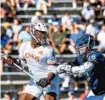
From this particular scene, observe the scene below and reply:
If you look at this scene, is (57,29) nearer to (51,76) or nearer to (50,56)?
(50,56)

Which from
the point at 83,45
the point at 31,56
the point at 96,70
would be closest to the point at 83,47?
the point at 83,45

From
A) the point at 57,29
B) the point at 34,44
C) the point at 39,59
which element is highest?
the point at 34,44

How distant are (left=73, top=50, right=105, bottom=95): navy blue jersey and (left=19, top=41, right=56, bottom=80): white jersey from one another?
70 cm

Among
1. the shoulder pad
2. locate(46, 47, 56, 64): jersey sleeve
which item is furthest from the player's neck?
the shoulder pad

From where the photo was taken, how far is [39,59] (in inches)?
379

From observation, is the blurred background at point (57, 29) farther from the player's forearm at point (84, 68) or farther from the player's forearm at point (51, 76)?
the player's forearm at point (84, 68)

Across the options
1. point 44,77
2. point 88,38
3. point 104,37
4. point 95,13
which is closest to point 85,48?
point 88,38

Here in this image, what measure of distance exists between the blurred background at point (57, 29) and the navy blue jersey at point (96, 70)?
20.4ft

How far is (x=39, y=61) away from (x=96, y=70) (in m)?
1.33

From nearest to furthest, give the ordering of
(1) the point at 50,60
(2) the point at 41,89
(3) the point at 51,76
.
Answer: (3) the point at 51,76 < (1) the point at 50,60 < (2) the point at 41,89

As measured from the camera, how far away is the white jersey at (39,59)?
955 centimetres

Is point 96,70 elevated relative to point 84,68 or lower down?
lower down

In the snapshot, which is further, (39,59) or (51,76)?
(39,59)

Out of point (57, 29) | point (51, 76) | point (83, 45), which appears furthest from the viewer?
point (57, 29)
